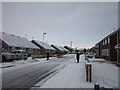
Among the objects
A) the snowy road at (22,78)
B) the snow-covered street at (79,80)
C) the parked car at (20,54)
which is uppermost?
the parked car at (20,54)

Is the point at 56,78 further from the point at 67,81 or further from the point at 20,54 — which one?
the point at 20,54

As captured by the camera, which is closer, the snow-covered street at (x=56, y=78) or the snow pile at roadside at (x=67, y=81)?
the snow pile at roadside at (x=67, y=81)

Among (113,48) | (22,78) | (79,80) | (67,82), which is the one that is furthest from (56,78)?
(113,48)

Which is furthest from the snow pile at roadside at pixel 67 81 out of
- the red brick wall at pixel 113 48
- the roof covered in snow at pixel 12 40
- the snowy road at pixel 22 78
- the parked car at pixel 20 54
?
the roof covered in snow at pixel 12 40

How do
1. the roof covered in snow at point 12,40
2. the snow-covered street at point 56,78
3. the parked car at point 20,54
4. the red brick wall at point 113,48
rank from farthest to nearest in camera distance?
the roof covered in snow at point 12,40 < the parked car at point 20,54 < the red brick wall at point 113,48 < the snow-covered street at point 56,78

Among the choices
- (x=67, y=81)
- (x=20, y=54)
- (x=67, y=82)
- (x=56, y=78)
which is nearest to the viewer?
(x=67, y=82)

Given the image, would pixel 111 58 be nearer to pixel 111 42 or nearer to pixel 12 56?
pixel 111 42

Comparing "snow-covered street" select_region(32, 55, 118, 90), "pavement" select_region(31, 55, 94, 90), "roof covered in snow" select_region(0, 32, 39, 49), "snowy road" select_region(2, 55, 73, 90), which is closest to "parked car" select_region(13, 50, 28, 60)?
"roof covered in snow" select_region(0, 32, 39, 49)

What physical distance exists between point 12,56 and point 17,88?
61.3ft

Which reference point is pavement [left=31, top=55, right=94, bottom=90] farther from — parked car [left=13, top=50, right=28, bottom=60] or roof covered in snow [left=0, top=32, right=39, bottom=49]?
roof covered in snow [left=0, top=32, right=39, bottom=49]

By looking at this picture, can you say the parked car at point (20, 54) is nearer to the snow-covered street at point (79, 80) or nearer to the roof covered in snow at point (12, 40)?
the roof covered in snow at point (12, 40)

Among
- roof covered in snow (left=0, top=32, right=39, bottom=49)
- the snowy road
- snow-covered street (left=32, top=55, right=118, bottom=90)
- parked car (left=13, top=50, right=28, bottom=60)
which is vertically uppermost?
roof covered in snow (left=0, top=32, right=39, bottom=49)

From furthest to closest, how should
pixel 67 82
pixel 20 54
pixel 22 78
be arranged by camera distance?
pixel 20 54 < pixel 22 78 < pixel 67 82

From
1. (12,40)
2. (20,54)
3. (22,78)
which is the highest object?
(12,40)
